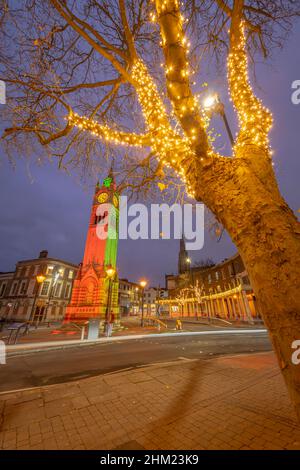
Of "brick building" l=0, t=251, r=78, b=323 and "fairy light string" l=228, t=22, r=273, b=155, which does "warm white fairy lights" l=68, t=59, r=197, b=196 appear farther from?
"brick building" l=0, t=251, r=78, b=323

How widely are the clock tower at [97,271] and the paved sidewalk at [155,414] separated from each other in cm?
2071

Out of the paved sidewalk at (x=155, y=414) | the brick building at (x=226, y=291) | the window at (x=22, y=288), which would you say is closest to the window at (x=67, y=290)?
the window at (x=22, y=288)

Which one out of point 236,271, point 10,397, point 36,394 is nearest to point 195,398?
point 36,394

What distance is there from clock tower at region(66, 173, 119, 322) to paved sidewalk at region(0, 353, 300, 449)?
2071 centimetres

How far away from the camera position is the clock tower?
26.6 m

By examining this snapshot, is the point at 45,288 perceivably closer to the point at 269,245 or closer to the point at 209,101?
the point at 209,101

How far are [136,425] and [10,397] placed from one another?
294cm

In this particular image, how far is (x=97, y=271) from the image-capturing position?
28.5 meters

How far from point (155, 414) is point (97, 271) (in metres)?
26.5

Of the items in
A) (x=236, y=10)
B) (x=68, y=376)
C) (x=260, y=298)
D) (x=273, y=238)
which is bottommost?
(x=68, y=376)

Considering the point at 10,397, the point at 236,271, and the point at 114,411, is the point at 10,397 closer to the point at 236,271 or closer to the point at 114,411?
the point at 114,411

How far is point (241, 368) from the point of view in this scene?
5.74 m
